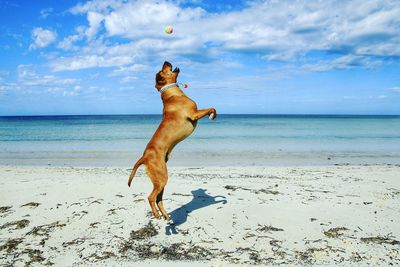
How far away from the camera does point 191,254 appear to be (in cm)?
446

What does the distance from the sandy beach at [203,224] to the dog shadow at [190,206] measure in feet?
0.06

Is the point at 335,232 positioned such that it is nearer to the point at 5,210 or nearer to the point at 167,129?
the point at 167,129

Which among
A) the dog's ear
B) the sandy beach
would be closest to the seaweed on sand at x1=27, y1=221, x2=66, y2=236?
the sandy beach

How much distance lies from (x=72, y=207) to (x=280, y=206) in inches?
150

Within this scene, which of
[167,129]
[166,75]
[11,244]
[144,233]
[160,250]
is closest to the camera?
[160,250]

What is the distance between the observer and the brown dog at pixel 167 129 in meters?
4.87

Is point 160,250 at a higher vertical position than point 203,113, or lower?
lower

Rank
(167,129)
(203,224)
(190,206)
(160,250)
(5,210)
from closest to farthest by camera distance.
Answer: (160,250) → (167,129) → (203,224) → (5,210) → (190,206)

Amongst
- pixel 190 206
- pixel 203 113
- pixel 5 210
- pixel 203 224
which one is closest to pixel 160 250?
pixel 203 224

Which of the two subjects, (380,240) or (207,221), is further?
(207,221)

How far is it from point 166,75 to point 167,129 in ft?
2.89

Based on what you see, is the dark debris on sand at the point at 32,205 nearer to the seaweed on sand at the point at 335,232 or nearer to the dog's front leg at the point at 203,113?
the dog's front leg at the point at 203,113

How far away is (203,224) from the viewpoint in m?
5.41

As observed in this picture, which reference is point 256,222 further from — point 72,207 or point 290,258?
point 72,207
